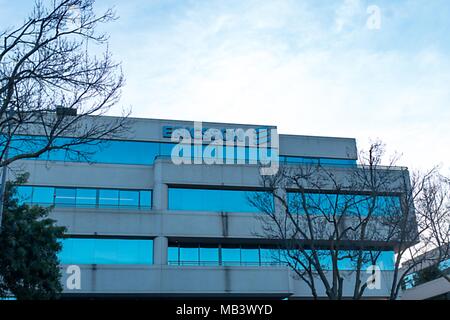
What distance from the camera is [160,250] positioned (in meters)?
33.2

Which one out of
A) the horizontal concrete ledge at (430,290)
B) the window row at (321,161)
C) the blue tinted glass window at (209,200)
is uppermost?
the window row at (321,161)

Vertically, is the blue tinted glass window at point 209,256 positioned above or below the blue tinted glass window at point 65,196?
below

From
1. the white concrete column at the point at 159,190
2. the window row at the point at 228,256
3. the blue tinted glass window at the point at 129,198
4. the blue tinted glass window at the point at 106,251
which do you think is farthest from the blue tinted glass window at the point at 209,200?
the blue tinted glass window at the point at 106,251

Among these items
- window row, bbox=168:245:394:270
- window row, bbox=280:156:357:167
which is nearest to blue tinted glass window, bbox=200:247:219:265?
window row, bbox=168:245:394:270

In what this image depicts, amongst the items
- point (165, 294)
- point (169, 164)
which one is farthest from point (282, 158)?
point (165, 294)

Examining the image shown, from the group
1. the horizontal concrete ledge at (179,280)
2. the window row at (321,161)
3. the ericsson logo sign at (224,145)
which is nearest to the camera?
the horizontal concrete ledge at (179,280)

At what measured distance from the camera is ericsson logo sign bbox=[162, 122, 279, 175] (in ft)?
121

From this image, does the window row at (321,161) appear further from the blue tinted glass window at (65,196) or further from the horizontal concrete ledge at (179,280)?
the blue tinted glass window at (65,196)

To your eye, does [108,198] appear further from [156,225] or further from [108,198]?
[156,225]

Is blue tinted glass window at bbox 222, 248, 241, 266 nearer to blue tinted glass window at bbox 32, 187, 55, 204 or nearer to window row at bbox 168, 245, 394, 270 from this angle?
window row at bbox 168, 245, 394, 270

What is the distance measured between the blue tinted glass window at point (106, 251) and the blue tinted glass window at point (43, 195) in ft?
9.11

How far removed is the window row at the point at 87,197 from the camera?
34.0 m
